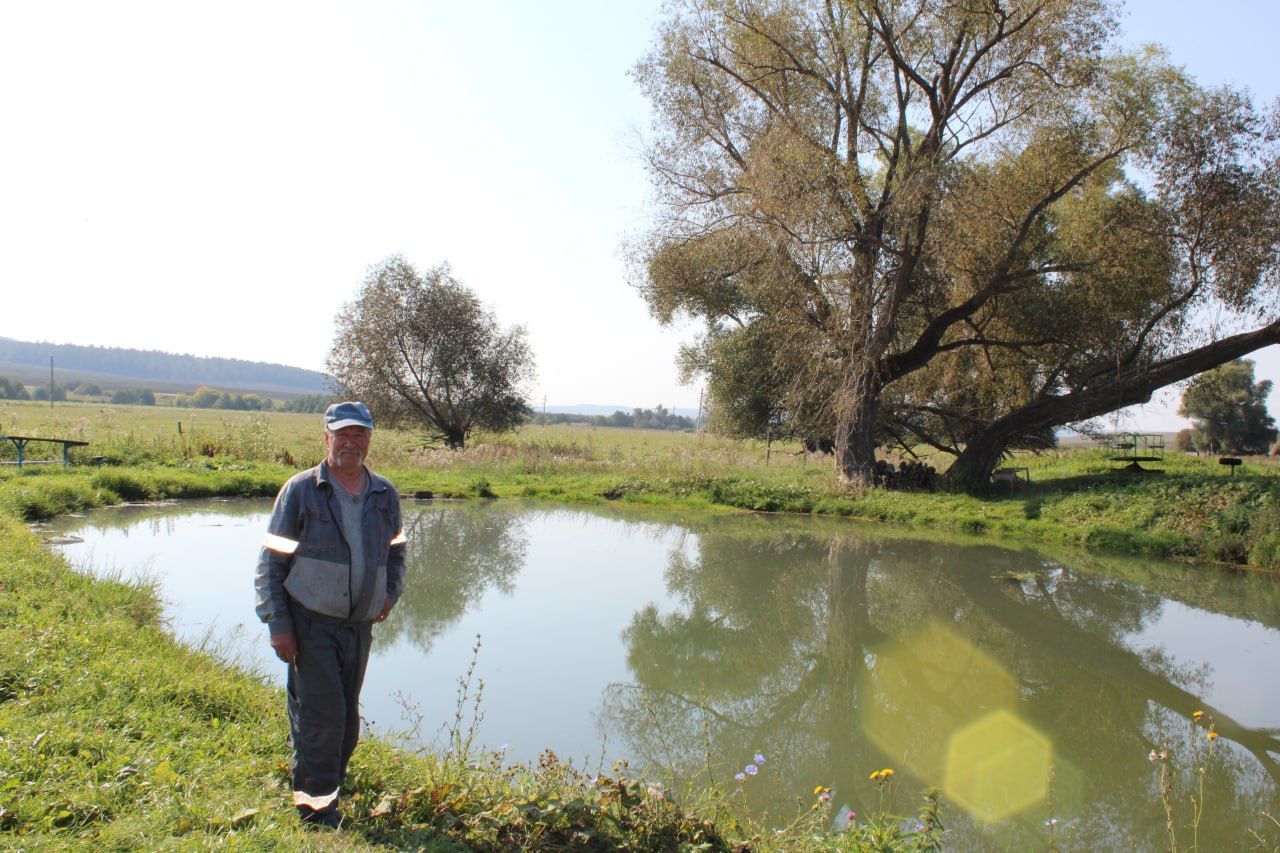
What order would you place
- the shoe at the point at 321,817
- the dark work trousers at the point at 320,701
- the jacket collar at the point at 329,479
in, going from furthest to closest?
the jacket collar at the point at 329,479, the dark work trousers at the point at 320,701, the shoe at the point at 321,817

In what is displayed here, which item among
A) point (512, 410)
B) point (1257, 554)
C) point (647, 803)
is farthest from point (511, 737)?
point (512, 410)

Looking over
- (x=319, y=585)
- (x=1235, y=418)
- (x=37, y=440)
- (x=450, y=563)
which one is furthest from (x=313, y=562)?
(x=1235, y=418)

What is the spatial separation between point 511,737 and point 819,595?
222 inches

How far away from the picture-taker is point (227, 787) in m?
3.77

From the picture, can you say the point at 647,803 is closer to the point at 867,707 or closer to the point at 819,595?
the point at 867,707

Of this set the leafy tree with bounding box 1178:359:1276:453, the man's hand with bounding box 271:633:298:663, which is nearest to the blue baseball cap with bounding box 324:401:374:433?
the man's hand with bounding box 271:633:298:663

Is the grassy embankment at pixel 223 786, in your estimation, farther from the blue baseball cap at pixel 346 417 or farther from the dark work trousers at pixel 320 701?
the blue baseball cap at pixel 346 417

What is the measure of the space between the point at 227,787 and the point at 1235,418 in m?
54.8

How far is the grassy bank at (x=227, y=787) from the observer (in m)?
3.37

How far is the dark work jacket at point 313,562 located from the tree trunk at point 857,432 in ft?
50.4

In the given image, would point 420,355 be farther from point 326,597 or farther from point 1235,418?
point 1235,418

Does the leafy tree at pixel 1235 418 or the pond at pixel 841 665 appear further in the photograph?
the leafy tree at pixel 1235 418

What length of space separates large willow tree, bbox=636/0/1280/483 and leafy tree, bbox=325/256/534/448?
1105cm

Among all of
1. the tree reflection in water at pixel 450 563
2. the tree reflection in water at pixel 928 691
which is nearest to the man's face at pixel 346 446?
the tree reflection in water at pixel 450 563
